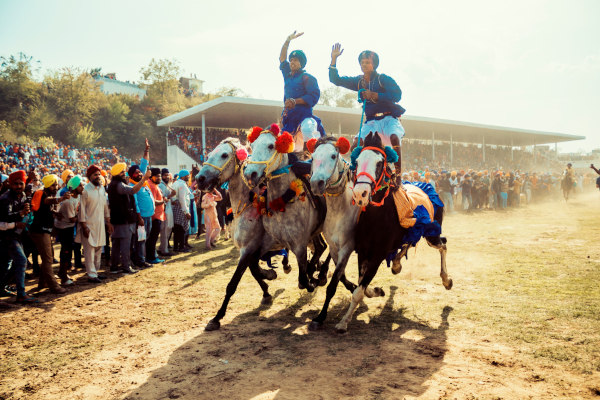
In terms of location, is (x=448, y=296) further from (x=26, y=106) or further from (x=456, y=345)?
(x=26, y=106)

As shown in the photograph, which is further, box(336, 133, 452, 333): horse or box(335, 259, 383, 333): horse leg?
box(335, 259, 383, 333): horse leg

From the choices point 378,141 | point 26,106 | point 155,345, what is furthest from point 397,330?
point 26,106

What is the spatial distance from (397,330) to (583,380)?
6.20ft

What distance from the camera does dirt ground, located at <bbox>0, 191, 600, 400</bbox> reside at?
3.51 metres

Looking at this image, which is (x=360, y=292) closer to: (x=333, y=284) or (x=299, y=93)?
(x=333, y=284)

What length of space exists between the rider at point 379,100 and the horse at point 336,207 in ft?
2.61

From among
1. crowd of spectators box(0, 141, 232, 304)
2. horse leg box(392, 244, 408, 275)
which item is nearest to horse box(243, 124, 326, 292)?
horse leg box(392, 244, 408, 275)

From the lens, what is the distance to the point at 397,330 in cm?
485

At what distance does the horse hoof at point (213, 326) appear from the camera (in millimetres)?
4980

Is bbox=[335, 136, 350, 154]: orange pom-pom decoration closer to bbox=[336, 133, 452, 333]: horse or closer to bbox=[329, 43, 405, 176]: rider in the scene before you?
bbox=[336, 133, 452, 333]: horse

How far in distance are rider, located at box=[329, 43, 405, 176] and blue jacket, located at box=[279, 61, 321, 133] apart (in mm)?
750

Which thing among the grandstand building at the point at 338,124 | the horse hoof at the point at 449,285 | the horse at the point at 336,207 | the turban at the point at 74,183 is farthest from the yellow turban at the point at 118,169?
the grandstand building at the point at 338,124

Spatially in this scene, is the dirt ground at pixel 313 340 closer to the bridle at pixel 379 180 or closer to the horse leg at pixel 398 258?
the horse leg at pixel 398 258

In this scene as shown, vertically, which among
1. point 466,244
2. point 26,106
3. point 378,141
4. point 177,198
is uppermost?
point 26,106
